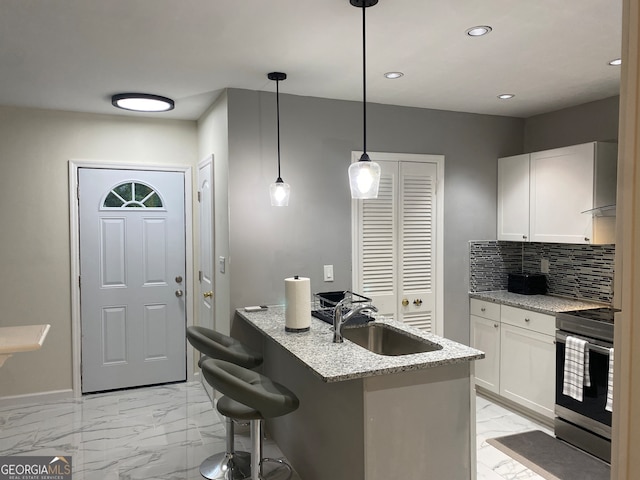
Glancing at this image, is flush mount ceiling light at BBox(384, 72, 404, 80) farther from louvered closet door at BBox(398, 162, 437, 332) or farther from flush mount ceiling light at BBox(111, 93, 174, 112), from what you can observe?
flush mount ceiling light at BBox(111, 93, 174, 112)

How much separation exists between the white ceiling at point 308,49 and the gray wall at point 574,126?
0.12 meters

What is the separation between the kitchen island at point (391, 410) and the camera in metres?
2.13

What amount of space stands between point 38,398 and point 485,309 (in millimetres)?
3778

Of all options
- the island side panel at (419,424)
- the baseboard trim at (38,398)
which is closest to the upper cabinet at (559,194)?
the island side panel at (419,424)

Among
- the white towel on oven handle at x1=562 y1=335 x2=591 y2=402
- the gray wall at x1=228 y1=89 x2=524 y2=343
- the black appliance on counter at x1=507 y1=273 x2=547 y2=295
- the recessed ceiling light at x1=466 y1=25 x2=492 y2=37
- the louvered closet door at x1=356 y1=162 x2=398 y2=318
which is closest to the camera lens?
the recessed ceiling light at x1=466 y1=25 x2=492 y2=37

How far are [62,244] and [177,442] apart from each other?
1.95 meters

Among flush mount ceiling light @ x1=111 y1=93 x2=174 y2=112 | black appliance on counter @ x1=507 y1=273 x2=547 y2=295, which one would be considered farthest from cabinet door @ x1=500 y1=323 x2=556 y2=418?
flush mount ceiling light @ x1=111 y1=93 x2=174 y2=112

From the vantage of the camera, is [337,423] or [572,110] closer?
[337,423]

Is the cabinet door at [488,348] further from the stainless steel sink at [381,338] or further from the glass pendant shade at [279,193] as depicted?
the glass pendant shade at [279,193]

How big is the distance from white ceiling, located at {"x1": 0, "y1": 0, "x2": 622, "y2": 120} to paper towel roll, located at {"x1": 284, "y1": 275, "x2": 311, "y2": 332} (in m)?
1.29

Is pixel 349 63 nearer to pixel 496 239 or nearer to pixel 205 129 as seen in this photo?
pixel 205 129

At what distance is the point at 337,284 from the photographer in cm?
371

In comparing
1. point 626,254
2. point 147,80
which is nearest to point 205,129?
point 147,80

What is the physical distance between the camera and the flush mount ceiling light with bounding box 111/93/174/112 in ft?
11.6
